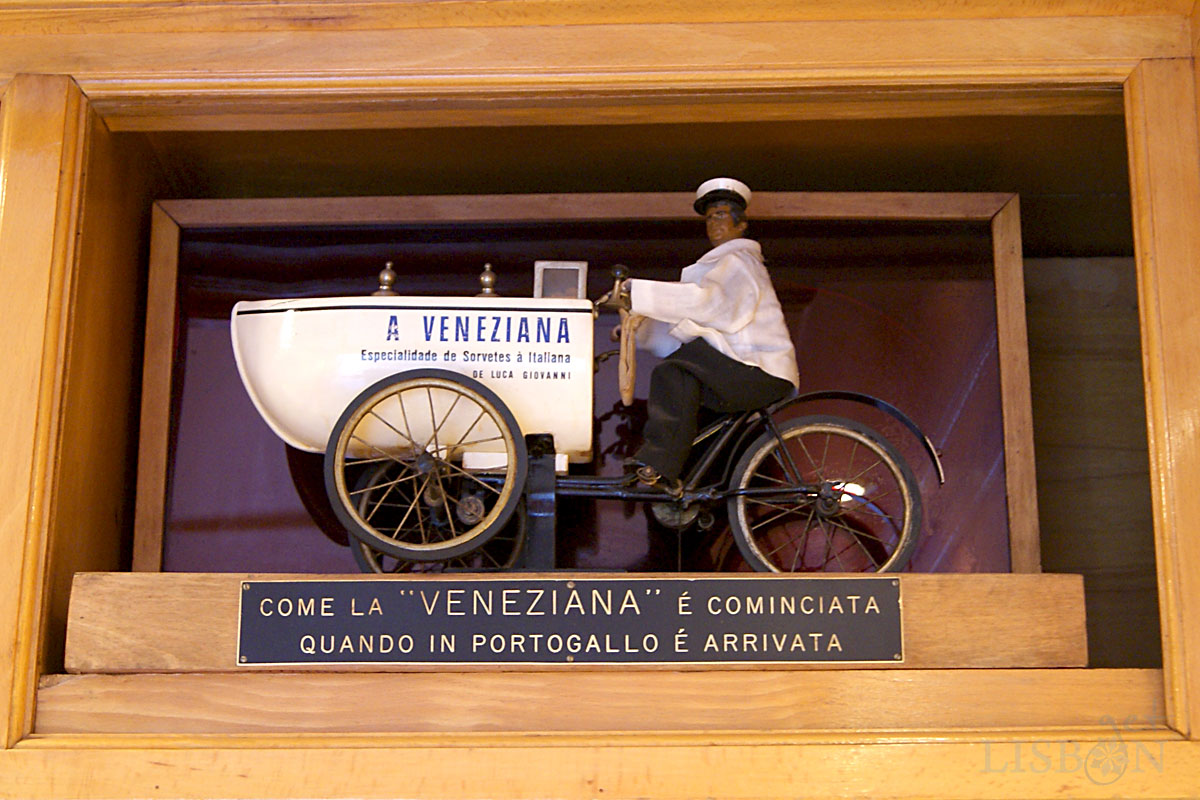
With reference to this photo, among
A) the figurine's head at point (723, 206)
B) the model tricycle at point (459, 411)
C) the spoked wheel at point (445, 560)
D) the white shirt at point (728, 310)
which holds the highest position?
the figurine's head at point (723, 206)

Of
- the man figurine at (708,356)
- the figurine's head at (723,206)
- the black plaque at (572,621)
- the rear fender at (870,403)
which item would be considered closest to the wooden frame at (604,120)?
the black plaque at (572,621)

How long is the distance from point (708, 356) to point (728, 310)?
75 millimetres

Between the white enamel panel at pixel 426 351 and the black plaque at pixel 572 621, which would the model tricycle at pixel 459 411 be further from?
the black plaque at pixel 572 621

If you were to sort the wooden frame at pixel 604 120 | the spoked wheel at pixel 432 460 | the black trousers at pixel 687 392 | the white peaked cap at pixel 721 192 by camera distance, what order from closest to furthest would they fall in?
the wooden frame at pixel 604 120, the spoked wheel at pixel 432 460, the black trousers at pixel 687 392, the white peaked cap at pixel 721 192

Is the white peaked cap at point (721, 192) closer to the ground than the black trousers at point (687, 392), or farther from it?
farther from it

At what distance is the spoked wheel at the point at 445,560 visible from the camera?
1783mm

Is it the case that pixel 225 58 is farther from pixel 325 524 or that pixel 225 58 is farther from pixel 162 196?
pixel 325 524

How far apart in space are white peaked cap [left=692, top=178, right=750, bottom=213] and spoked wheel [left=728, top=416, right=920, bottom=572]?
357mm

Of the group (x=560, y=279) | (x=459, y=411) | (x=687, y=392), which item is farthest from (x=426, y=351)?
(x=687, y=392)

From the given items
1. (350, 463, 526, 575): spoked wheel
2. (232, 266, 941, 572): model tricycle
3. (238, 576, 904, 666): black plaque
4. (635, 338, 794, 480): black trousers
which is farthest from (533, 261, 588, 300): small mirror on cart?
(238, 576, 904, 666): black plaque

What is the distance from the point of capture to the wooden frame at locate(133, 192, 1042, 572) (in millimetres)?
A: 1915

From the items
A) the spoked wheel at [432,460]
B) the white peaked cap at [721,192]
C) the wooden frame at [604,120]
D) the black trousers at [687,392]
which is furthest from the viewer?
the white peaked cap at [721,192]

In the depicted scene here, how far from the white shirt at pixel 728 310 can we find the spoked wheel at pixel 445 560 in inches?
13.7

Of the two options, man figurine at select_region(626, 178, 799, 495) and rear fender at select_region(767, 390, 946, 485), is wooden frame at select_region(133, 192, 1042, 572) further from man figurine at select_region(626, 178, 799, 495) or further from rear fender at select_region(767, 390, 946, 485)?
man figurine at select_region(626, 178, 799, 495)
